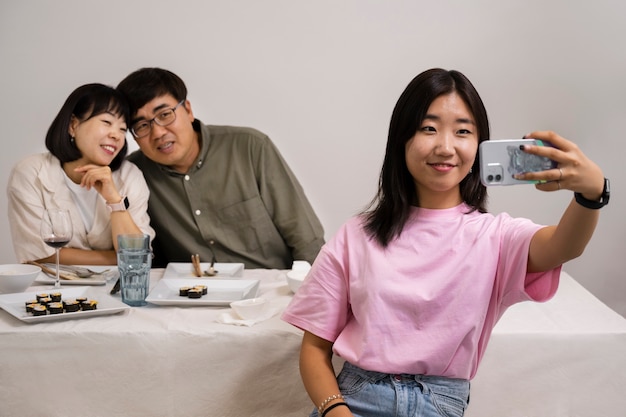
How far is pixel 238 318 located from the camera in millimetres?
1698

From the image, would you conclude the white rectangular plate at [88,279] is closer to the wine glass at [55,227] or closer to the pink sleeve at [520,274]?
the wine glass at [55,227]

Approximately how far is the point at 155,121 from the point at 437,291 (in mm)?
1482

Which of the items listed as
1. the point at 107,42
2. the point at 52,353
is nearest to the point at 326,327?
the point at 52,353

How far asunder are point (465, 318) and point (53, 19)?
3118 mm

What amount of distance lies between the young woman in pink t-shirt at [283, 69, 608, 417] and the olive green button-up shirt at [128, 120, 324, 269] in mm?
1239

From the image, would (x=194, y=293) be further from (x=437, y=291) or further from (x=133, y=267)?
(x=437, y=291)

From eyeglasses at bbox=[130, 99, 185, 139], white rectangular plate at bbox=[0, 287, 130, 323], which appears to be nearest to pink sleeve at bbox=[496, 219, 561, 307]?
white rectangular plate at bbox=[0, 287, 130, 323]

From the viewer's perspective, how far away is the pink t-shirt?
4.34 feet

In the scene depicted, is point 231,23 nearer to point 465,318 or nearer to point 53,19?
point 53,19

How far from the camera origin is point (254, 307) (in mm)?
1675

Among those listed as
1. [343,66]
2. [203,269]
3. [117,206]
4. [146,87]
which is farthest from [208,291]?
[343,66]

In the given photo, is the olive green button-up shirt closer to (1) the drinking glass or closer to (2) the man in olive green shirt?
(2) the man in olive green shirt

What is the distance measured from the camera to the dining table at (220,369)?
5.33 ft

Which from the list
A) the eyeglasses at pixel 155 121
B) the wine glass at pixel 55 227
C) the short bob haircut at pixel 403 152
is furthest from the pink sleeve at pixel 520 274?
the eyeglasses at pixel 155 121
